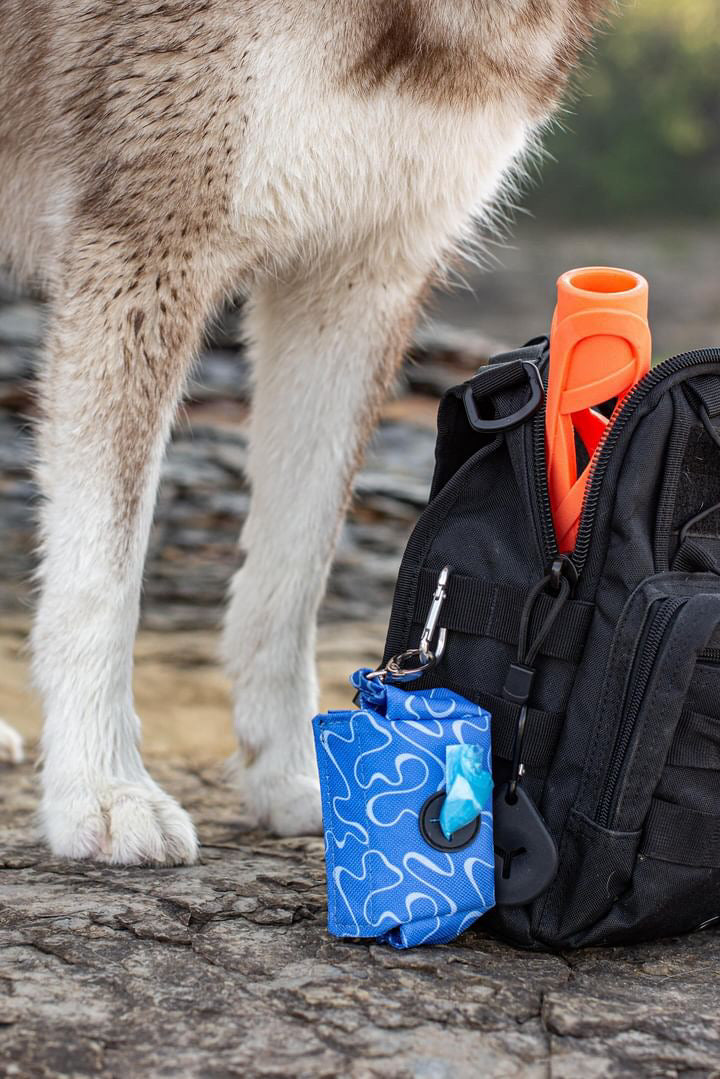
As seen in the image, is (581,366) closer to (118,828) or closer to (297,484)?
(297,484)

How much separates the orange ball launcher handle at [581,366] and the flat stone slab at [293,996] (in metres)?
0.57

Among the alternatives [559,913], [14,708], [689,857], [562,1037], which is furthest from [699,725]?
[14,708]

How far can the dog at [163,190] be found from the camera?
1.79 m

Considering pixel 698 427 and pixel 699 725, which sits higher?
pixel 698 427

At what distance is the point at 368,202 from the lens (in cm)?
195

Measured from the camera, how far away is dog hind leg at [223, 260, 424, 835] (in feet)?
7.20

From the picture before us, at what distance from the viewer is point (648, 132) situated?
12.1m

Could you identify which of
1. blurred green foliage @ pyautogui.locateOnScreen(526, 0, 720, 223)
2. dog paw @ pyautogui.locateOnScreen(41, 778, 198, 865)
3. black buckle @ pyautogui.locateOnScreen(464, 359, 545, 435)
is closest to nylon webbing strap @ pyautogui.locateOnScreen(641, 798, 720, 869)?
black buckle @ pyautogui.locateOnScreen(464, 359, 545, 435)

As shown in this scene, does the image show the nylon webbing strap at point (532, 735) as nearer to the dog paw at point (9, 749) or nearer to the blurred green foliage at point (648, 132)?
the dog paw at point (9, 749)

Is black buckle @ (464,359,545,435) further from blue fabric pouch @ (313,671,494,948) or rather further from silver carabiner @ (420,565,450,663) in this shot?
blue fabric pouch @ (313,671,494,948)

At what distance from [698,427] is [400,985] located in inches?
31.5

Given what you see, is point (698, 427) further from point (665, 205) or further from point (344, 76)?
point (665, 205)

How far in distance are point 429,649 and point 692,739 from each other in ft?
1.18

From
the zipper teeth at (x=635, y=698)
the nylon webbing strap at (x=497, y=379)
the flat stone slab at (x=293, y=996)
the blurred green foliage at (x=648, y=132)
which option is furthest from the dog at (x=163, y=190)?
the blurred green foliage at (x=648, y=132)
